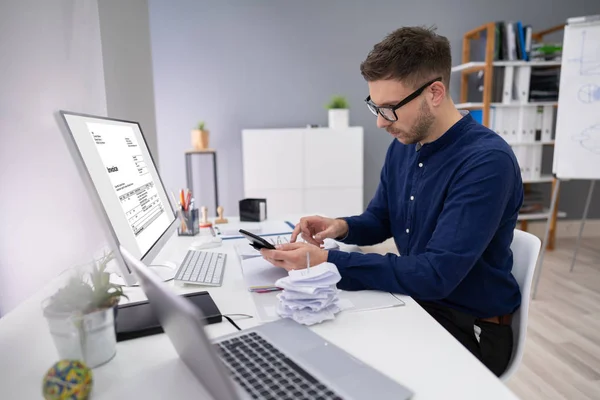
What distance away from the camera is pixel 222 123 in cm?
395

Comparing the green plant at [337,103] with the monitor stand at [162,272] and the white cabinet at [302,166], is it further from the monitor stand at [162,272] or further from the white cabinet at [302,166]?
the monitor stand at [162,272]

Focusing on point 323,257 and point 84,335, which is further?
point 323,257

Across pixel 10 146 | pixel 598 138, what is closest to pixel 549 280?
pixel 598 138

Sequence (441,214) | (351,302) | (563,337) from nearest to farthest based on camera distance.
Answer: (351,302) < (441,214) < (563,337)

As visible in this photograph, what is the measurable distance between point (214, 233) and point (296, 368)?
3.51ft

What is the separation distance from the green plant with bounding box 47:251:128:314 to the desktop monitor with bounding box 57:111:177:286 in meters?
0.09

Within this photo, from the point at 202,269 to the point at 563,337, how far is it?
2.15m

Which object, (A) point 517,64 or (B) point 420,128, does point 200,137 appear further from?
(A) point 517,64

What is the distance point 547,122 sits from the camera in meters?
3.79

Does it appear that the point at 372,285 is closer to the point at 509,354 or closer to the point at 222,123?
the point at 509,354

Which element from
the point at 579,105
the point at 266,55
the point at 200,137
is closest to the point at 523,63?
the point at 579,105

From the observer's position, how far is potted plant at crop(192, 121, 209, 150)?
11.8 ft

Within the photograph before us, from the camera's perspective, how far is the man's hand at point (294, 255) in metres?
1.04

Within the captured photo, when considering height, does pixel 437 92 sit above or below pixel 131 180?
above
